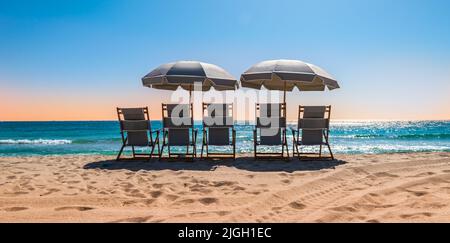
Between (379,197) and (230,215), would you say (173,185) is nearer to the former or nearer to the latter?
(230,215)

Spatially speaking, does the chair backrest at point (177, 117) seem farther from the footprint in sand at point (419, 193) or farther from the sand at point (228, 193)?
the footprint in sand at point (419, 193)

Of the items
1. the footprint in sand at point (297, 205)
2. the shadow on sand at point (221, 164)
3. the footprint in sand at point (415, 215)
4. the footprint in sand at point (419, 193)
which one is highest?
the footprint in sand at point (415, 215)

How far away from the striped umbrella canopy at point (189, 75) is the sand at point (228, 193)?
1701 mm

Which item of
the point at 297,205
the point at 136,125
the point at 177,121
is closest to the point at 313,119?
the point at 177,121

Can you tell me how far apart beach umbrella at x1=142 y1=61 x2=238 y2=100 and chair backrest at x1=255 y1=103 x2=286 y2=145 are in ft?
2.82

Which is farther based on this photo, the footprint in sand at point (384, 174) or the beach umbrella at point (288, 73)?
the beach umbrella at point (288, 73)

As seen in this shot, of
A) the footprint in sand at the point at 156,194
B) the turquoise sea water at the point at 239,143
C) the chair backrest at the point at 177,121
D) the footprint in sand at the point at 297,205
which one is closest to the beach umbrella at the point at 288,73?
the chair backrest at the point at 177,121

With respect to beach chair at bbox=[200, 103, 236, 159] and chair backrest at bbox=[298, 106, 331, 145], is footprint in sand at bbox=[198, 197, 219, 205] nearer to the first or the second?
beach chair at bbox=[200, 103, 236, 159]

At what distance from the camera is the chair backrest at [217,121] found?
6750 mm

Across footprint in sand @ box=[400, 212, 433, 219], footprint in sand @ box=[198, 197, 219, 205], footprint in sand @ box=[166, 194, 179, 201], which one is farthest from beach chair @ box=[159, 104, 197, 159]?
footprint in sand @ box=[400, 212, 433, 219]

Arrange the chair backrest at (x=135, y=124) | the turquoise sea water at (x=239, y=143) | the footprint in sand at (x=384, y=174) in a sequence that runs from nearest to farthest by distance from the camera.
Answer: the footprint in sand at (x=384, y=174) → the chair backrest at (x=135, y=124) → the turquoise sea water at (x=239, y=143)

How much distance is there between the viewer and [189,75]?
6.47 m
